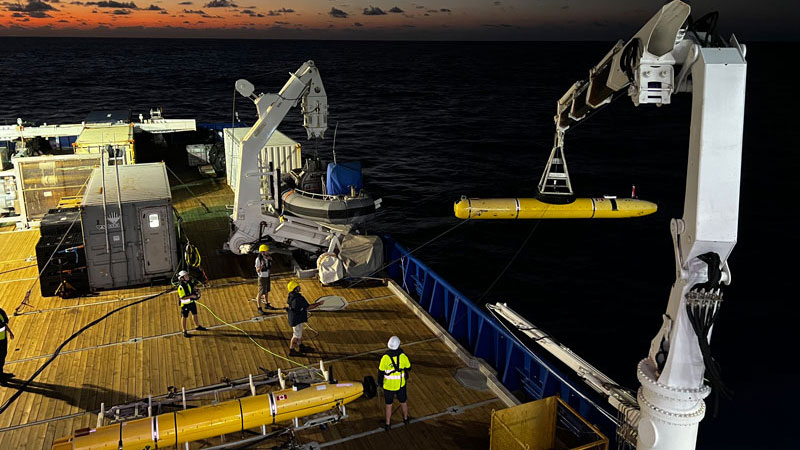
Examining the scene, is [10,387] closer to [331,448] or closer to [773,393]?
[331,448]

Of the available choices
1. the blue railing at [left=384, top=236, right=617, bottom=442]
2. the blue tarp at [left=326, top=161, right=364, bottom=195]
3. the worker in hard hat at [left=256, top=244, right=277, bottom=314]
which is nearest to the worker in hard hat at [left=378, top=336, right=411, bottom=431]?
the blue railing at [left=384, top=236, right=617, bottom=442]

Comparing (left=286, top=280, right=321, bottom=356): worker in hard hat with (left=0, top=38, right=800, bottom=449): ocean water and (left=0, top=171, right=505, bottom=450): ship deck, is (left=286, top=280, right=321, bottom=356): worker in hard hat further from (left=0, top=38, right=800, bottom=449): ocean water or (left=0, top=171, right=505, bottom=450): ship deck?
(left=0, top=38, right=800, bottom=449): ocean water

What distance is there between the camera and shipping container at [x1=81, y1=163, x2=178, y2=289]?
1734 cm

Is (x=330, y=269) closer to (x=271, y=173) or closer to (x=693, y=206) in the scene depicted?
(x=271, y=173)

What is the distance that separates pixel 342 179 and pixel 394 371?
11.1 metres

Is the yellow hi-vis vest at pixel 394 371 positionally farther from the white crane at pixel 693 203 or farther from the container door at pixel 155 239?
the container door at pixel 155 239

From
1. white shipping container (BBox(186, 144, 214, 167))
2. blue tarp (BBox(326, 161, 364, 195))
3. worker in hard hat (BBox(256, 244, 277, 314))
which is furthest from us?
white shipping container (BBox(186, 144, 214, 167))

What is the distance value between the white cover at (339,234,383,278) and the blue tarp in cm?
280

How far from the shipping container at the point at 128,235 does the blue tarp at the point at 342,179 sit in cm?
531

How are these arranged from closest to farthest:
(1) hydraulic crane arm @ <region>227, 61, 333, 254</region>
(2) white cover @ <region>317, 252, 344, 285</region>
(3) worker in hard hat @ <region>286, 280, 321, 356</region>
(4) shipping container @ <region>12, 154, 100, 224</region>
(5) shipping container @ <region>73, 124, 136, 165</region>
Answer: (3) worker in hard hat @ <region>286, 280, 321, 356</region>
(2) white cover @ <region>317, 252, 344, 285</region>
(1) hydraulic crane arm @ <region>227, 61, 333, 254</region>
(4) shipping container @ <region>12, 154, 100, 224</region>
(5) shipping container @ <region>73, 124, 136, 165</region>

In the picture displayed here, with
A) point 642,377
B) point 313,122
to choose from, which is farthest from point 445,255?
point 642,377

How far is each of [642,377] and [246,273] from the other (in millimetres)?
14006

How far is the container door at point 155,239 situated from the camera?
58.2 ft

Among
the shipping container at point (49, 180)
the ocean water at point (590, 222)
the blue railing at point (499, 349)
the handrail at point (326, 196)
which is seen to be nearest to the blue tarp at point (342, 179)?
the handrail at point (326, 196)
